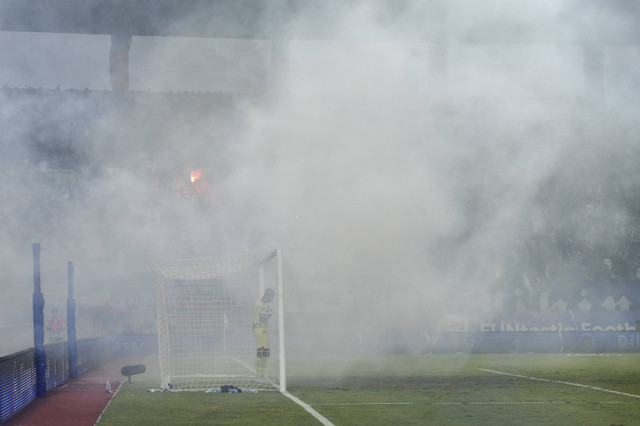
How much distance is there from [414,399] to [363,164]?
7.79 m

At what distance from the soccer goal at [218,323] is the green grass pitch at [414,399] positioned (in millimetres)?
494

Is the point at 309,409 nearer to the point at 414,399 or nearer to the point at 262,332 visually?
the point at 414,399

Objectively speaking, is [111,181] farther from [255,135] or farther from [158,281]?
[158,281]

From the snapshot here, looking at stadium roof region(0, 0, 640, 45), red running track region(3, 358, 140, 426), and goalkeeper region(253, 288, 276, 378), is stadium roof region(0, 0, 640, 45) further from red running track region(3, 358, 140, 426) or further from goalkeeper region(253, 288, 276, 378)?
red running track region(3, 358, 140, 426)

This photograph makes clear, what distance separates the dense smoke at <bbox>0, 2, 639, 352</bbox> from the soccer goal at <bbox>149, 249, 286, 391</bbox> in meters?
1.52

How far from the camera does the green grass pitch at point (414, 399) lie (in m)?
7.50

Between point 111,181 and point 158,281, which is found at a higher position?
point 111,181

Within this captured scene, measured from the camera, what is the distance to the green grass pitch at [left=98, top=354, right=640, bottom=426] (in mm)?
7500

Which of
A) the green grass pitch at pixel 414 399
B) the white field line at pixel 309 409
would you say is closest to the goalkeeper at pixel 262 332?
the green grass pitch at pixel 414 399

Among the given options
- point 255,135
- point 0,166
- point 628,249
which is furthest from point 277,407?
point 0,166

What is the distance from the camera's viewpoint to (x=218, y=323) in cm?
1595

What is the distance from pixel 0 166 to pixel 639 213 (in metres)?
21.5

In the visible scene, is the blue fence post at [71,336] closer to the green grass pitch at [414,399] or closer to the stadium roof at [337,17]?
the green grass pitch at [414,399]

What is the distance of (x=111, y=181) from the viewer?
27391mm
